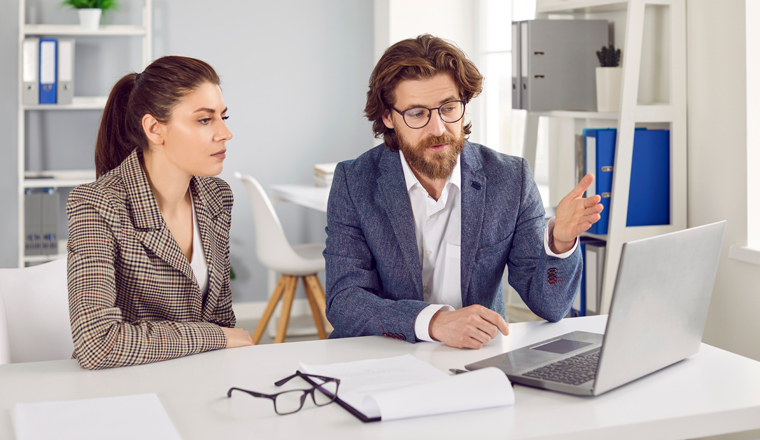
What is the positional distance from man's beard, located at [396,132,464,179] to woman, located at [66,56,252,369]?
1.32 ft

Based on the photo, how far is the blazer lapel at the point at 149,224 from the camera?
1436 mm

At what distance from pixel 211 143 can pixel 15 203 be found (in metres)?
2.79

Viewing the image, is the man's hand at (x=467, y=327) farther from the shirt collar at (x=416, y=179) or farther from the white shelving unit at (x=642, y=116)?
the white shelving unit at (x=642, y=116)

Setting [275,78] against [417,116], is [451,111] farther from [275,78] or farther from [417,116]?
[275,78]

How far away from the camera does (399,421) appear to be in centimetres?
95

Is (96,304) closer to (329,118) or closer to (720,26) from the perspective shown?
(720,26)

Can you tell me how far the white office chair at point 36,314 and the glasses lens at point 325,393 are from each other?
74 cm

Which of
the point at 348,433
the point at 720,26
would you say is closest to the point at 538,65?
the point at 720,26

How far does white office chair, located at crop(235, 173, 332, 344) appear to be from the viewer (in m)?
3.24

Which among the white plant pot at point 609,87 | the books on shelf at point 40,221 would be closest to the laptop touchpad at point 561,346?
the white plant pot at point 609,87

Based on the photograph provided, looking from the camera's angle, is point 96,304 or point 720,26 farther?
point 720,26

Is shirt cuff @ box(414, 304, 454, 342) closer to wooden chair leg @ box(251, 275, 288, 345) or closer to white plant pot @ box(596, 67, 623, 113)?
white plant pot @ box(596, 67, 623, 113)

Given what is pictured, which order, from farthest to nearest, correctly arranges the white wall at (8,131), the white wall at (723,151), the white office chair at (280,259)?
the white wall at (8,131) < the white office chair at (280,259) < the white wall at (723,151)

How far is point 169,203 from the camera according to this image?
62.0 inches
